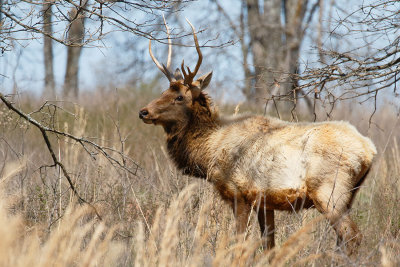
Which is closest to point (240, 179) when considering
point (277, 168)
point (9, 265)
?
point (277, 168)

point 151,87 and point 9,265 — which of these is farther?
point 151,87

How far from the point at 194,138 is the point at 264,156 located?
3.05 feet

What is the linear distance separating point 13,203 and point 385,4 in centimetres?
441

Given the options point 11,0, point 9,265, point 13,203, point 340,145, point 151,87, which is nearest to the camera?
point 9,265

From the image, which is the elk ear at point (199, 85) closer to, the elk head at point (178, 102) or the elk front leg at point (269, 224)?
the elk head at point (178, 102)

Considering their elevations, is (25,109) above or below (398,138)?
above

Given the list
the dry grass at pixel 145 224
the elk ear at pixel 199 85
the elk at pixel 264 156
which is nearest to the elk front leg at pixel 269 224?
the elk at pixel 264 156

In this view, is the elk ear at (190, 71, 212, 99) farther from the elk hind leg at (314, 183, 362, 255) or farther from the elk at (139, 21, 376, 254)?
the elk hind leg at (314, 183, 362, 255)

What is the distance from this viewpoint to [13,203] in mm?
5750

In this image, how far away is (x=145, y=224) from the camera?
19.5 ft

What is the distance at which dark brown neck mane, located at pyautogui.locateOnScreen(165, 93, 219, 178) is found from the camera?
5.82m

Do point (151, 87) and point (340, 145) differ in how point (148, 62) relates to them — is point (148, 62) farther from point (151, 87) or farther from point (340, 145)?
point (340, 145)

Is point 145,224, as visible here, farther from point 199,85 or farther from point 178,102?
point 199,85

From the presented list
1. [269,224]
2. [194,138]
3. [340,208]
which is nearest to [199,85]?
Result: [194,138]
